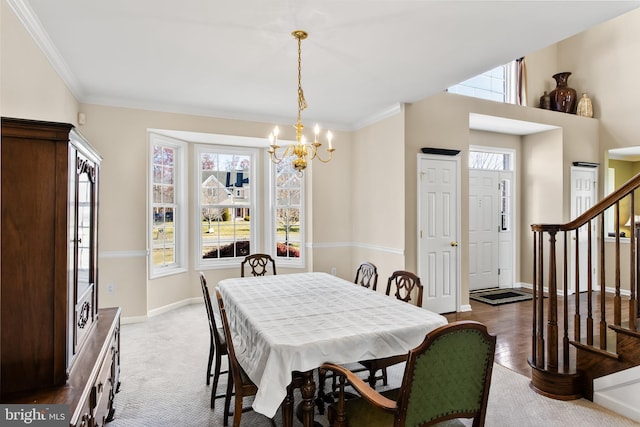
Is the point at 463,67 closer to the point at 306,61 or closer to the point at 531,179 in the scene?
the point at 306,61

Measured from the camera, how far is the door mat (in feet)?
17.6

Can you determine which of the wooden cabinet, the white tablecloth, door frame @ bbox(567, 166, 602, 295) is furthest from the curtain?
the wooden cabinet

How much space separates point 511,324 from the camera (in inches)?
168

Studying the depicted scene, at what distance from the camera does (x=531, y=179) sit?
6.28 meters

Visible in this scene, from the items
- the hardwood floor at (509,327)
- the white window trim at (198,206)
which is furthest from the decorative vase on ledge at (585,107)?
the white window trim at (198,206)

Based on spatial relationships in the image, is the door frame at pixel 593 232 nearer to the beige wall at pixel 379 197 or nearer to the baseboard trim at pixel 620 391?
the beige wall at pixel 379 197

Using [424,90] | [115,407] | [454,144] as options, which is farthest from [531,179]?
[115,407]

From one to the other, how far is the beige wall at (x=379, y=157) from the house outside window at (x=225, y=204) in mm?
356

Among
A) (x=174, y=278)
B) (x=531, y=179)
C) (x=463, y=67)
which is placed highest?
(x=463, y=67)

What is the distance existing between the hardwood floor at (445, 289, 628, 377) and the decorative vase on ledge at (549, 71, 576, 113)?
310 cm

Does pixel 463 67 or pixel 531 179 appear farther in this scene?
pixel 531 179

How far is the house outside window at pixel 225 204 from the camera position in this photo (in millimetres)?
5418

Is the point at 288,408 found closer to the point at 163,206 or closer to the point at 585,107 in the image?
the point at 163,206

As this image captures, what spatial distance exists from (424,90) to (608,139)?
420 centimetres
